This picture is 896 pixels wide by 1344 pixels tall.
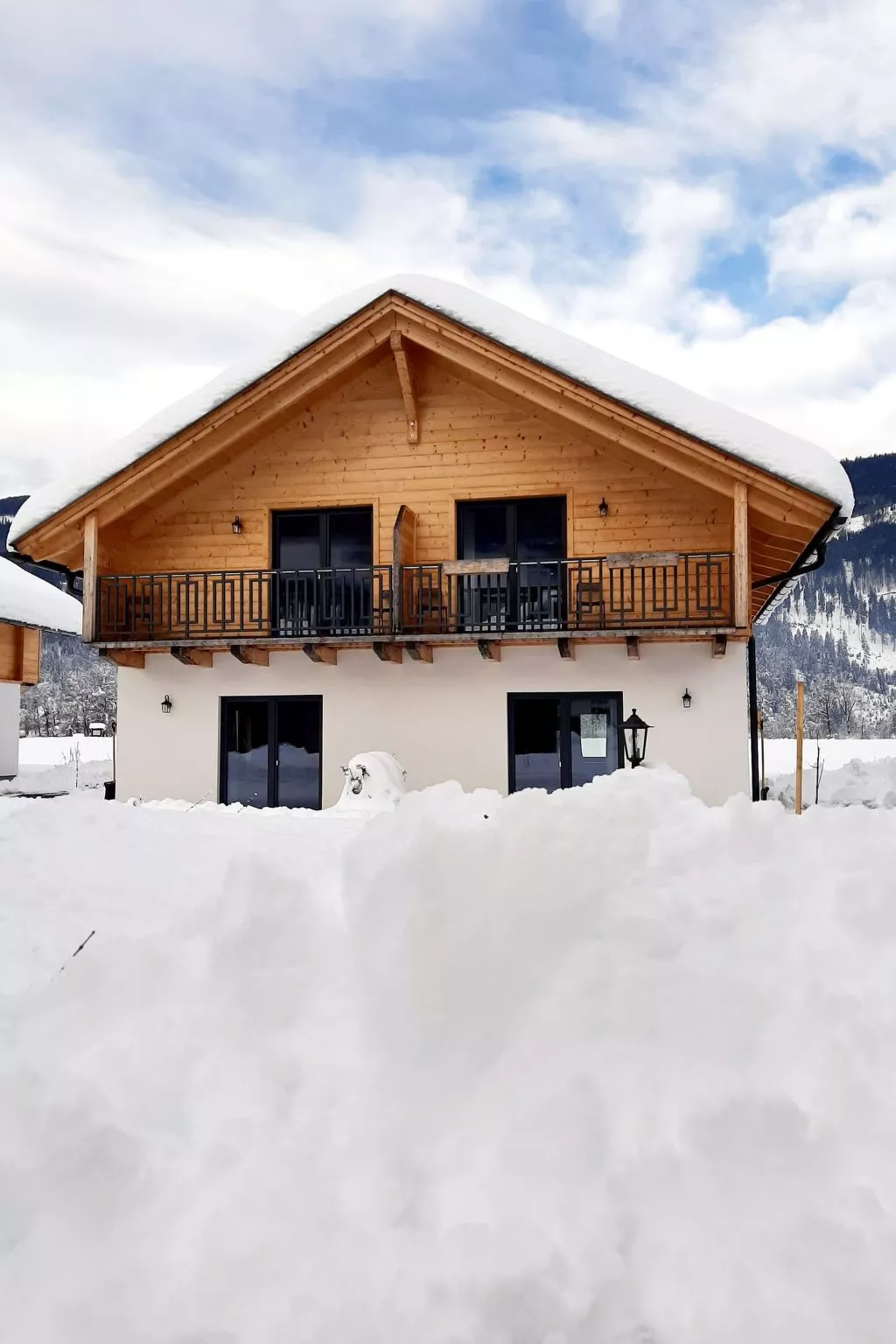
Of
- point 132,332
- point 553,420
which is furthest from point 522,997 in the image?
point 132,332

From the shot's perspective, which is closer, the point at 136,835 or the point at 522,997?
the point at 522,997

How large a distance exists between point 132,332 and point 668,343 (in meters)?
41.5

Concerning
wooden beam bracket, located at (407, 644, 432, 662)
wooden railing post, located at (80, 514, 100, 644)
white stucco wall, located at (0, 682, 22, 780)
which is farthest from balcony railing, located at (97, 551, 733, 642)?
white stucco wall, located at (0, 682, 22, 780)

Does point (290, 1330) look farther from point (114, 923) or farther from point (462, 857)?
point (114, 923)

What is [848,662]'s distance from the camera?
229ft

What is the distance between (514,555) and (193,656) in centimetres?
494

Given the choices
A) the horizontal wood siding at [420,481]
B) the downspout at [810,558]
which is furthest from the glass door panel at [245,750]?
the downspout at [810,558]

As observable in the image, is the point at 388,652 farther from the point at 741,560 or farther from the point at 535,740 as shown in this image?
the point at 741,560

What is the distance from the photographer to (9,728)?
19.9 m

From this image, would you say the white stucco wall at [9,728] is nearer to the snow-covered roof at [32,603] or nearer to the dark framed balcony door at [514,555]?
the snow-covered roof at [32,603]

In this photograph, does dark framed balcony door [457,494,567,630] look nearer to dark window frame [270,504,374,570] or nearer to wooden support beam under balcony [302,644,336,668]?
dark window frame [270,504,374,570]

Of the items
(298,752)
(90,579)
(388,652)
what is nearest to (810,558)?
(388,652)

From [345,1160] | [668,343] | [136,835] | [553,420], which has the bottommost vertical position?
[345,1160]

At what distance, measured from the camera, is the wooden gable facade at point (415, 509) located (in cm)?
1048
